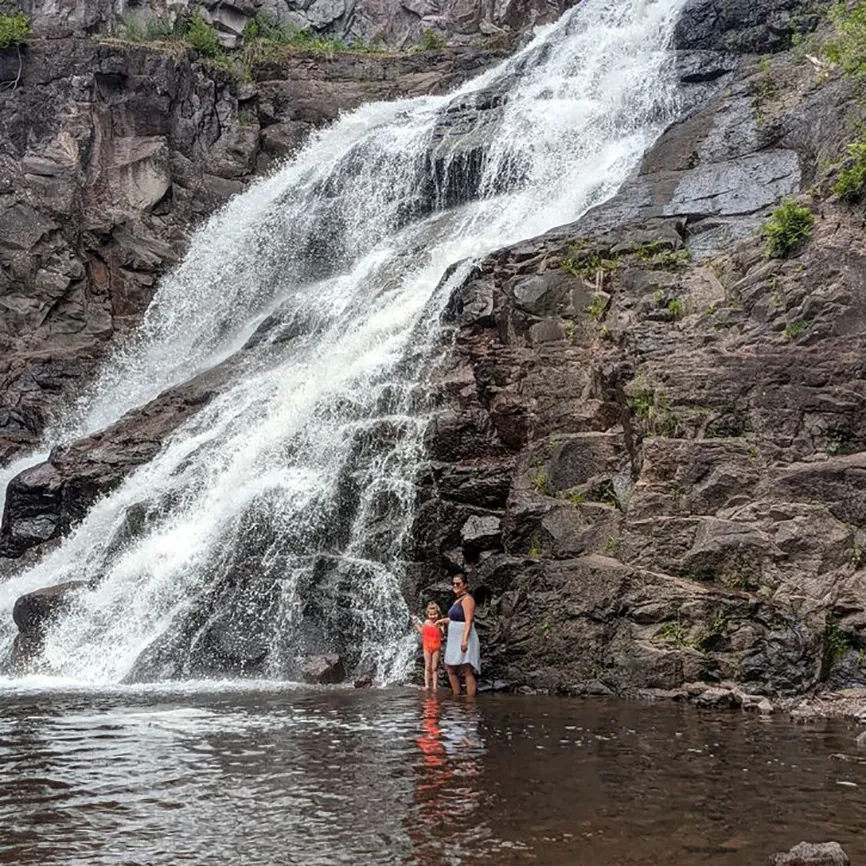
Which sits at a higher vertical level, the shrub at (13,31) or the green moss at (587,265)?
the shrub at (13,31)

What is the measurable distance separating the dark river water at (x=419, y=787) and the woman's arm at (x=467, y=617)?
7.31 feet

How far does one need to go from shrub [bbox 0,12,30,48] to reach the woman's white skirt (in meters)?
29.6

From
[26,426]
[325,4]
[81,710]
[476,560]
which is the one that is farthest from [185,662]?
[325,4]

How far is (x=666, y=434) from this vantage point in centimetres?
1472

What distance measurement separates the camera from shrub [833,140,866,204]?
52.7ft

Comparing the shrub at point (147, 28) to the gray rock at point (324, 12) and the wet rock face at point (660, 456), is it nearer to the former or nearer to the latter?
the gray rock at point (324, 12)

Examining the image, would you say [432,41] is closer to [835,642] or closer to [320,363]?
[320,363]

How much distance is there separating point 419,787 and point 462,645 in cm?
606

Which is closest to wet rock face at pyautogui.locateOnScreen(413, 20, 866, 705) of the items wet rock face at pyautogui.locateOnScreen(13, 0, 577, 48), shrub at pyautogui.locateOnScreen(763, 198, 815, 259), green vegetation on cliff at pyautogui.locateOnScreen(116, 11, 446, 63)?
shrub at pyautogui.locateOnScreen(763, 198, 815, 259)

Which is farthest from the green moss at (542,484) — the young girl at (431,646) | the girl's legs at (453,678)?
the girl's legs at (453,678)

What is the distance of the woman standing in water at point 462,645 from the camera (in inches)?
533

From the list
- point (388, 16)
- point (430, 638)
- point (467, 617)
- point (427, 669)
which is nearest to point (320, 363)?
point (430, 638)

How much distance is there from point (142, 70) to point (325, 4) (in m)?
12.5

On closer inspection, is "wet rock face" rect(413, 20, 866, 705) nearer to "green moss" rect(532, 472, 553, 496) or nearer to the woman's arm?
"green moss" rect(532, 472, 553, 496)
